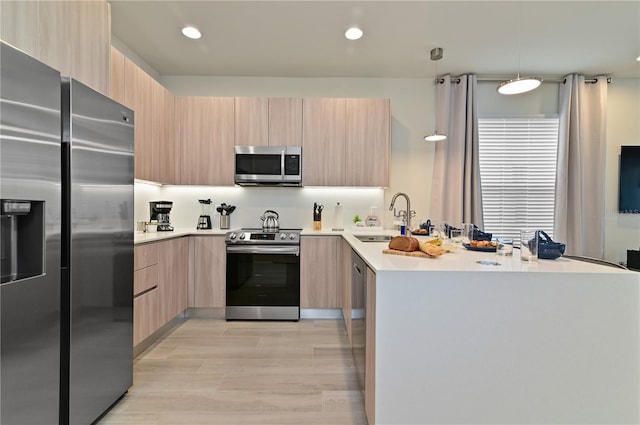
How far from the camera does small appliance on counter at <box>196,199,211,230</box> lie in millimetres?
3816

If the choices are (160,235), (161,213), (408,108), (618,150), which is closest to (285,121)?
(408,108)

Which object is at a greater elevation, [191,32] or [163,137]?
[191,32]

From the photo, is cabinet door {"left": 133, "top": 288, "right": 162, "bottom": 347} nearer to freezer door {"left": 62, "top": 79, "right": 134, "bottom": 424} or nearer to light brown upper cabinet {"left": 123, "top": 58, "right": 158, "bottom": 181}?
freezer door {"left": 62, "top": 79, "right": 134, "bottom": 424}

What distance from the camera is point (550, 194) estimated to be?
4.03m

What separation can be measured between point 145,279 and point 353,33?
9.04ft

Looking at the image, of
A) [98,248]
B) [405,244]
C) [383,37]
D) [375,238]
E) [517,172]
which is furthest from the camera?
[517,172]

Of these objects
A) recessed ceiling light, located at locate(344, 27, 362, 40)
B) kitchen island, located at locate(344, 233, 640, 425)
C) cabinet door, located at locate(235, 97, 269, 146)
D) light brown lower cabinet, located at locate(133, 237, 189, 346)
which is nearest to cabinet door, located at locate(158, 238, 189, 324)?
light brown lower cabinet, located at locate(133, 237, 189, 346)

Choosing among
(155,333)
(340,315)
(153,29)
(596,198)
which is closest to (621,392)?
(340,315)

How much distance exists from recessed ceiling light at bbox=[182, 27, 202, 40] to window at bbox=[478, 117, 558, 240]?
3356 mm


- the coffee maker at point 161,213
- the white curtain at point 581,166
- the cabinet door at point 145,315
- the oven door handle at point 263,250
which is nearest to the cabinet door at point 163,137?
the coffee maker at point 161,213

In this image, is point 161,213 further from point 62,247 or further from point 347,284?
point 347,284

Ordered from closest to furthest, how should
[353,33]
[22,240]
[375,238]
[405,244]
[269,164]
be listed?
[22,240], [405,244], [353,33], [375,238], [269,164]

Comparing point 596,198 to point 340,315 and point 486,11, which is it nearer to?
point 486,11

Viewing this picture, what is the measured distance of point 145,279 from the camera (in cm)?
256
